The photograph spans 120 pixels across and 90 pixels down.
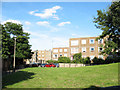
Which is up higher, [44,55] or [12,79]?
[44,55]

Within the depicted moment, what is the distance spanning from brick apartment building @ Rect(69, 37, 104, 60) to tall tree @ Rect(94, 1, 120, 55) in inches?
1070

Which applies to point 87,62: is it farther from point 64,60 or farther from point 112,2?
point 112,2

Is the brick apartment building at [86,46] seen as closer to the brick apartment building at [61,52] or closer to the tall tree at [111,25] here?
the brick apartment building at [61,52]

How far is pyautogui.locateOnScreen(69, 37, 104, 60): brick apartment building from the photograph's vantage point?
5838cm

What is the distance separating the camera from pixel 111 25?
98.0 feet

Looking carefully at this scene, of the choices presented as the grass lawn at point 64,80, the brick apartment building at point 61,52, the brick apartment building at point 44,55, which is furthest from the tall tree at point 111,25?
the brick apartment building at point 44,55

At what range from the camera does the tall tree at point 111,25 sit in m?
26.9

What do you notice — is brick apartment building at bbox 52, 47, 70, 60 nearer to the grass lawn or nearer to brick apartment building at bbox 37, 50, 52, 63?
brick apartment building at bbox 37, 50, 52, 63

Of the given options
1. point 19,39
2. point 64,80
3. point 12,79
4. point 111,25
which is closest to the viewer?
point 64,80

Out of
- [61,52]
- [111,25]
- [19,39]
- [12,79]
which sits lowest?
[12,79]

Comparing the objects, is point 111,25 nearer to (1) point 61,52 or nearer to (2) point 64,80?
(2) point 64,80

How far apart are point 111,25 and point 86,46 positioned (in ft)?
100

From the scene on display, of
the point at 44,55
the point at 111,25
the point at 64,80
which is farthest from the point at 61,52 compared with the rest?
the point at 64,80

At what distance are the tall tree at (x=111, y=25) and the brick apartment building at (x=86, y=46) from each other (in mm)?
27178
